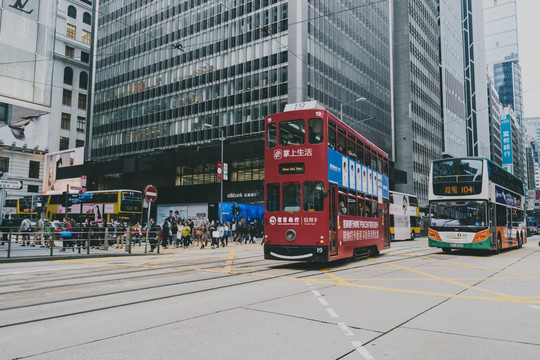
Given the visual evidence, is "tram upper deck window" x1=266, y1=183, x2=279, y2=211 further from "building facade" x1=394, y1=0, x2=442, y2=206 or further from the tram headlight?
"building facade" x1=394, y1=0, x2=442, y2=206

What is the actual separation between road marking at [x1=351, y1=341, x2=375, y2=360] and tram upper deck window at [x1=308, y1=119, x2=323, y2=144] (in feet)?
25.8

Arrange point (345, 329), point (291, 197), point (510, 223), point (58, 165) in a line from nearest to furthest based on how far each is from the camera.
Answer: point (345, 329)
point (291, 197)
point (510, 223)
point (58, 165)

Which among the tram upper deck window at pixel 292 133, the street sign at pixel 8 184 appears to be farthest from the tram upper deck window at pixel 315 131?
the street sign at pixel 8 184

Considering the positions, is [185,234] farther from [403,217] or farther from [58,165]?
[58,165]

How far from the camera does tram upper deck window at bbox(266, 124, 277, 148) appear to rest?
1255cm

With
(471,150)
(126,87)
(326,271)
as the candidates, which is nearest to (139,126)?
(126,87)

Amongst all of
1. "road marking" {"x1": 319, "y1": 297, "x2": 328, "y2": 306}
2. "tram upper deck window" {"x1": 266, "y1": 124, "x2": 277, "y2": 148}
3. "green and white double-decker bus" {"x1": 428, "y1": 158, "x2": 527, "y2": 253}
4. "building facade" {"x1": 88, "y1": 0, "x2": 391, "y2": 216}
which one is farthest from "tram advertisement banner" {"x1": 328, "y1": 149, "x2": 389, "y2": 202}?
"building facade" {"x1": 88, "y1": 0, "x2": 391, "y2": 216}

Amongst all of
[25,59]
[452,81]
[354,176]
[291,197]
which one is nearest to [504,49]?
[452,81]

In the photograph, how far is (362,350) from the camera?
434 cm

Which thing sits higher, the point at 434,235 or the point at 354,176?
the point at 354,176

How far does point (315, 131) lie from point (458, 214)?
9.42 m

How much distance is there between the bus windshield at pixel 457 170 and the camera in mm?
17859

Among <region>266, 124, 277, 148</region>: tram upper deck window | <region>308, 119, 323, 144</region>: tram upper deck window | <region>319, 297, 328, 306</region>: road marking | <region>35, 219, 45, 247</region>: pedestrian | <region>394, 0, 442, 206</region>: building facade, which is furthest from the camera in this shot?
<region>394, 0, 442, 206</region>: building facade

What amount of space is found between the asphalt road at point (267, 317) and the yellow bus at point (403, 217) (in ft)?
75.9
